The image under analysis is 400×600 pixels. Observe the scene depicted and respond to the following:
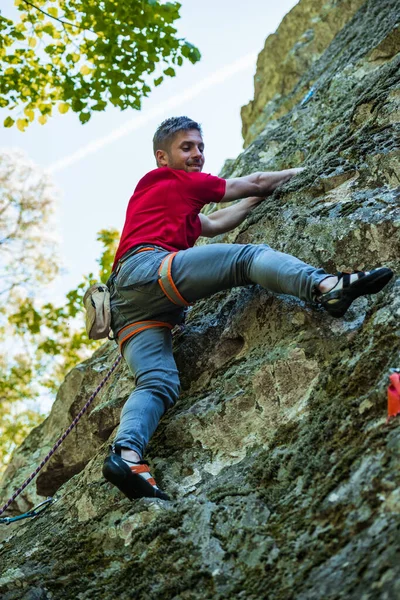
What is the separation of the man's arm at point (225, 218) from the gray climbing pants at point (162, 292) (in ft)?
3.10

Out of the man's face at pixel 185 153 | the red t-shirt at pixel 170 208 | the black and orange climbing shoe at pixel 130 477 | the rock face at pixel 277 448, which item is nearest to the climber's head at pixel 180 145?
the man's face at pixel 185 153

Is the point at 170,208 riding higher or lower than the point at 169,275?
higher

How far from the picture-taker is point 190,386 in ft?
14.4

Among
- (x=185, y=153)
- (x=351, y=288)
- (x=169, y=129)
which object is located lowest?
(x=351, y=288)

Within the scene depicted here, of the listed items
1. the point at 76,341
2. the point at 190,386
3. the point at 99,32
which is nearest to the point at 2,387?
the point at 76,341

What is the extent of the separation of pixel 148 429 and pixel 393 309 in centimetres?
159

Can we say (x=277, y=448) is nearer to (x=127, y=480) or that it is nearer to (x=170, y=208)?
(x=127, y=480)

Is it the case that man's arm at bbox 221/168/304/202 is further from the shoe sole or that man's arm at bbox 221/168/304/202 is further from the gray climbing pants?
the shoe sole

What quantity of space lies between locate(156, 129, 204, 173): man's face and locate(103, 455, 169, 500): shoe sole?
247 cm

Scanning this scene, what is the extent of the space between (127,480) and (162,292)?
1.28 m

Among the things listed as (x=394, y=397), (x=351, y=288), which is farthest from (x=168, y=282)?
(x=394, y=397)

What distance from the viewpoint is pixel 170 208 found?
4512 mm

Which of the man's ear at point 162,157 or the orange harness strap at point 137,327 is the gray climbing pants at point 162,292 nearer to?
the orange harness strap at point 137,327

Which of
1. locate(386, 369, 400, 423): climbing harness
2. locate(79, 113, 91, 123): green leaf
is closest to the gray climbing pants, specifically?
locate(386, 369, 400, 423): climbing harness
